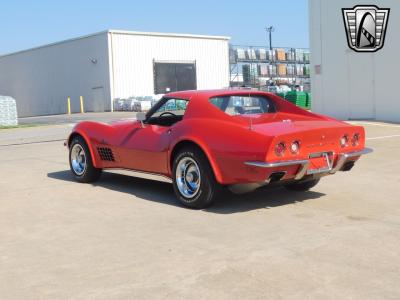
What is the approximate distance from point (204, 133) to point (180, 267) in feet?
6.97

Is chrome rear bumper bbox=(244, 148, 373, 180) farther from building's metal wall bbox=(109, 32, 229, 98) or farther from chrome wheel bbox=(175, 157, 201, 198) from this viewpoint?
building's metal wall bbox=(109, 32, 229, 98)

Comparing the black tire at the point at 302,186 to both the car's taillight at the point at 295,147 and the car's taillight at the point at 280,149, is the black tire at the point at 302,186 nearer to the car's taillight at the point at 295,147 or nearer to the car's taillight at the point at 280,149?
the car's taillight at the point at 295,147

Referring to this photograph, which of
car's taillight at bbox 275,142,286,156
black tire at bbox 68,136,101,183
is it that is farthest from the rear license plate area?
black tire at bbox 68,136,101,183

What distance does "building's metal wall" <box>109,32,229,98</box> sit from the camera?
126ft

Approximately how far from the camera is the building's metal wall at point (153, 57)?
38.4m

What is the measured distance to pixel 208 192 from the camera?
19.1 ft

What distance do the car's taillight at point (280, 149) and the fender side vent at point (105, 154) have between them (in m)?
2.75

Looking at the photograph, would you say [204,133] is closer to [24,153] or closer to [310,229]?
[310,229]

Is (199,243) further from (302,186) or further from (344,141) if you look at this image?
(302,186)

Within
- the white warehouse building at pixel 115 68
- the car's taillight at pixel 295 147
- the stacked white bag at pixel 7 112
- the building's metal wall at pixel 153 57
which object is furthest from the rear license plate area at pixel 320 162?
the building's metal wall at pixel 153 57

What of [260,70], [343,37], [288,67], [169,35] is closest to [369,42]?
[343,37]

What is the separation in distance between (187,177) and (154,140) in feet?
2.45

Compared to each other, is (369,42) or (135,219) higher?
(369,42)

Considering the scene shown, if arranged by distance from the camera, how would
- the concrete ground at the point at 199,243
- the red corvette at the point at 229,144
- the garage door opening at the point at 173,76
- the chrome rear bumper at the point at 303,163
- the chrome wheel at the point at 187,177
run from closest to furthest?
the concrete ground at the point at 199,243 < the chrome rear bumper at the point at 303,163 < the red corvette at the point at 229,144 < the chrome wheel at the point at 187,177 < the garage door opening at the point at 173,76
